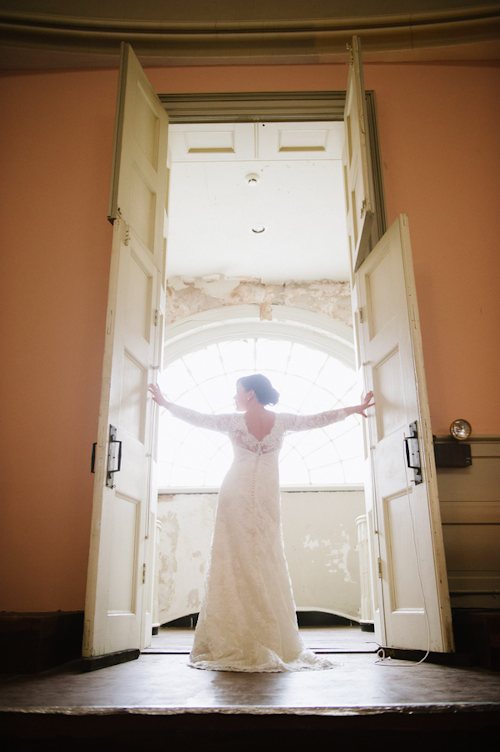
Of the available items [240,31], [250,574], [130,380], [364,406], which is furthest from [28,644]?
[240,31]

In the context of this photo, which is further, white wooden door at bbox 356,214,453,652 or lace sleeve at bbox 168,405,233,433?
lace sleeve at bbox 168,405,233,433

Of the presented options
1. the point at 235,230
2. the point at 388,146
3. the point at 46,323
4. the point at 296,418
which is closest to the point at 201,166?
the point at 235,230

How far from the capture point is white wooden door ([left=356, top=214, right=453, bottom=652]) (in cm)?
258

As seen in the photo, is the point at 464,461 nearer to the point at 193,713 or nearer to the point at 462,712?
the point at 462,712

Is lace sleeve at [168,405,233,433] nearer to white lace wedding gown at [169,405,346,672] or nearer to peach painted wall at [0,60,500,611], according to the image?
white lace wedding gown at [169,405,346,672]

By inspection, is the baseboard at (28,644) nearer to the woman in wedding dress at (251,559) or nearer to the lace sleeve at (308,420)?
the woman in wedding dress at (251,559)

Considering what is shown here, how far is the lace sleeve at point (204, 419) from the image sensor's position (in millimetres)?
3271

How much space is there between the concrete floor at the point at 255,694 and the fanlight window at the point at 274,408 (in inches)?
165

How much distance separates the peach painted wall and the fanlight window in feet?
10.3

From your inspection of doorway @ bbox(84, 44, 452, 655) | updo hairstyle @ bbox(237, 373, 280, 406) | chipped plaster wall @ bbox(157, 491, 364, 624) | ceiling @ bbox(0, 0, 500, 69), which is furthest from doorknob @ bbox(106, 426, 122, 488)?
chipped plaster wall @ bbox(157, 491, 364, 624)

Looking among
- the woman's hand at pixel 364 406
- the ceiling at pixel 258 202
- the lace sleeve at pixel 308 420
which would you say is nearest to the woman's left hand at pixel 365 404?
the woman's hand at pixel 364 406

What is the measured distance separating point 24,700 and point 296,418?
2.02 m

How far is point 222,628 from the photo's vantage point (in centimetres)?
265

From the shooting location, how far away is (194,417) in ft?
10.9
